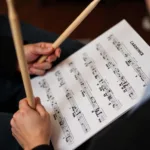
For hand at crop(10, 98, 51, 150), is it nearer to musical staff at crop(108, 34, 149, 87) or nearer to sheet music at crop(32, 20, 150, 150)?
sheet music at crop(32, 20, 150, 150)

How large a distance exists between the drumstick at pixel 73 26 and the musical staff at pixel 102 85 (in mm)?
91

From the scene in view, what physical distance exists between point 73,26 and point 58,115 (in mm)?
216

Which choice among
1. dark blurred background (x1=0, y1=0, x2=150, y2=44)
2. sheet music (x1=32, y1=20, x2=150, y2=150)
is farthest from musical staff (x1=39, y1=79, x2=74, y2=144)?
dark blurred background (x1=0, y1=0, x2=150, y2=44)

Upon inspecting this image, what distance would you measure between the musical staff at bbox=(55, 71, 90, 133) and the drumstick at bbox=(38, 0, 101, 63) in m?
0.07

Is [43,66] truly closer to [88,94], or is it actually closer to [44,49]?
[44,49]

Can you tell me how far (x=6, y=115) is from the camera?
0.80m

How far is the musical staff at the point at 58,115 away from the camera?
70 cm

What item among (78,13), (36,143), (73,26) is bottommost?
(36,143)

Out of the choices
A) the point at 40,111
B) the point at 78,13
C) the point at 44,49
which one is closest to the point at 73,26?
the point at 44,49

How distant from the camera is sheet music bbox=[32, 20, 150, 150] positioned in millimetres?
692

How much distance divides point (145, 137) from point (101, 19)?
1139mm

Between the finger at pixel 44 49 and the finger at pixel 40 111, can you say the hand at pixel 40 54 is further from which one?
the finger at pixel 40 111

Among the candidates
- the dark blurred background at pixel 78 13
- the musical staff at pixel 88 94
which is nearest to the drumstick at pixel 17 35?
the musical staff at pixel 88 94

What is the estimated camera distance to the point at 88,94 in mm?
748
